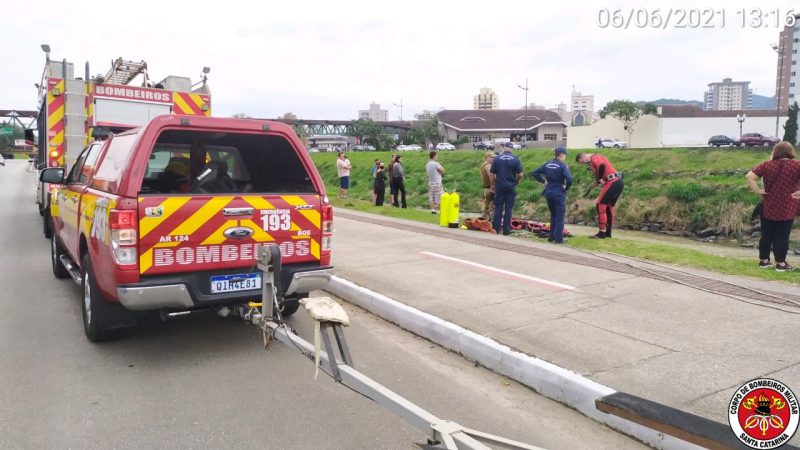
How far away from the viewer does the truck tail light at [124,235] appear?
475 cm

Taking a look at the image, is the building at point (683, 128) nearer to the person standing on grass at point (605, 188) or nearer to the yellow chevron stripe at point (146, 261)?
the person standing on grass at point (605, 188)

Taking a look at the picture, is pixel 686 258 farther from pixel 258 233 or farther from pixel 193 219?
pixel 193 219

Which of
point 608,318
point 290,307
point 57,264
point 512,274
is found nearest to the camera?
point 608,318

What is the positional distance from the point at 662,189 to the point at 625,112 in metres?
44.5

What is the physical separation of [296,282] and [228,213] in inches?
33.2

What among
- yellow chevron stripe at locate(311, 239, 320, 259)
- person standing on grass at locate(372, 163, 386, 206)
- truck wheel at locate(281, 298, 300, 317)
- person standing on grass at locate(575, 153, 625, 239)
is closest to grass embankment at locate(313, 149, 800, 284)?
person standing on grass at locate(372, 163, 386, 206)

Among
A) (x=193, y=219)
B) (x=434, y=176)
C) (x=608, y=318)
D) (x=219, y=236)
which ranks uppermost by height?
(x=434, y=176)

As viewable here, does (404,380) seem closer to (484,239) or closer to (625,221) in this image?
(484,239)

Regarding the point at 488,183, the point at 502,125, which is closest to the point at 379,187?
the point at 488,183

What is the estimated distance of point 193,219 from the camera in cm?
499

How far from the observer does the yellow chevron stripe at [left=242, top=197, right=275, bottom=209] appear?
5.23 meters

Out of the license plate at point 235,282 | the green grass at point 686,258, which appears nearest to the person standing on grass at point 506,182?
the green grass at point 686,258

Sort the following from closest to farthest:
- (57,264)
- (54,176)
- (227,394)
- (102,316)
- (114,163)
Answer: (227,394), (102,316), (114,163), (54,176), (57,264)

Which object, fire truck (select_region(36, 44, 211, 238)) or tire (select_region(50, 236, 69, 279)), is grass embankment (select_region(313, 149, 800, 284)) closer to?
fire truck (select_region(36, 44, 211, 238))
